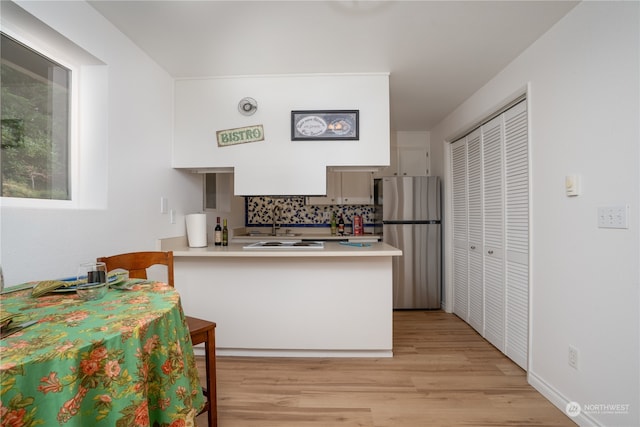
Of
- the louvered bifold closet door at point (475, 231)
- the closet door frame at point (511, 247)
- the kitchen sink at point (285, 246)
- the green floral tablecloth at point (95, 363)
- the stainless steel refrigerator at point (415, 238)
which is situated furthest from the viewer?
the stainless steel refrigerator at point (415, 238)

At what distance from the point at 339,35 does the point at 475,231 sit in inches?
89.8

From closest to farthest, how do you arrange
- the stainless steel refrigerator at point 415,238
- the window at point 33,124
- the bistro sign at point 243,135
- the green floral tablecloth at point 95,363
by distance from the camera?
1. the green floral tablecloth at point 95,363
2. the window at point 33,124
3. the bistro sign at point 243,135
4. the stainless steel refrigerator at point 415,238

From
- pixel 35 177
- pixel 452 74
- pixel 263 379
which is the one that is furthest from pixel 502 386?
pixel 35 177

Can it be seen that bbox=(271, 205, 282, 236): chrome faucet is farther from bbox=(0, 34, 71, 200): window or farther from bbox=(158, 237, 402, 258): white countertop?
bbox=(0, 34, 71, 200): window

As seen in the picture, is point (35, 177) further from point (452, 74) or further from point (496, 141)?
point (496, 141)

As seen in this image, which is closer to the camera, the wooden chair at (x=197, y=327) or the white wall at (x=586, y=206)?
the white wall at (x=586, y=206)

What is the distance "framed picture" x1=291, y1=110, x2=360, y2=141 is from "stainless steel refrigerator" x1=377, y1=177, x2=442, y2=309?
59.0 inches

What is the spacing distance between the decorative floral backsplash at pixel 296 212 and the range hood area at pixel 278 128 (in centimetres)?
204

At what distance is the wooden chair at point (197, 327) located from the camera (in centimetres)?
156

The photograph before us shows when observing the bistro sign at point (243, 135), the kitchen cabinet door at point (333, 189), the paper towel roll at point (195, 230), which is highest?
the bistro sign at point (243, 135)

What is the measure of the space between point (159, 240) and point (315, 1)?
1.99m

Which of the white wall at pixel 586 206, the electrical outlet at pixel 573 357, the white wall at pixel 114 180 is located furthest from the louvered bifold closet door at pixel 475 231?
the white wall at pixel 114 180

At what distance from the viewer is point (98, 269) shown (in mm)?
Answer: 1117

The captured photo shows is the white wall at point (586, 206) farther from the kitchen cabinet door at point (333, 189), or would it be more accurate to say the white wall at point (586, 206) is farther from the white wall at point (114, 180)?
the white wall at point (114, 180)
